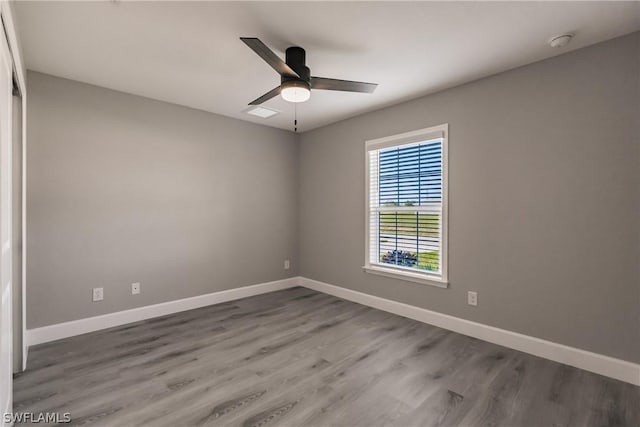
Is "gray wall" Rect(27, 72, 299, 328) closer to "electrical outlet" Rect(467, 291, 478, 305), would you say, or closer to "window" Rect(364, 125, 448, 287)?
"window" Rect(364, 125, 448, 287)

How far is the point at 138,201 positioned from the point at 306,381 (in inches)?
105

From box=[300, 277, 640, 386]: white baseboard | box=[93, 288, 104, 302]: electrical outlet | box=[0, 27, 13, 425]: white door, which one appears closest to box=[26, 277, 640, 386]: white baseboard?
box=[300, 277, 640, 386]: white baseboard

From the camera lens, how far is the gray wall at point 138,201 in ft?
9.52

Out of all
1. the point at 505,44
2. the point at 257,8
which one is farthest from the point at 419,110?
the point at 257,8

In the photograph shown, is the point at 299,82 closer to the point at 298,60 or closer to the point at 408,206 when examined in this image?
the point at 298,60

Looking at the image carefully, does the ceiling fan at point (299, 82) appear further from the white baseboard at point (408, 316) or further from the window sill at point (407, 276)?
the white baseboard at point (408, 316)

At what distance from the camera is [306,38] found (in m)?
2.29

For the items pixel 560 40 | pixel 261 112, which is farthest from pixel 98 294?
pixel 560 40

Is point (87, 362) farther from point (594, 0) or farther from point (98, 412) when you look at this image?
point (594, 0)

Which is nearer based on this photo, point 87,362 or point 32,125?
point 87,362

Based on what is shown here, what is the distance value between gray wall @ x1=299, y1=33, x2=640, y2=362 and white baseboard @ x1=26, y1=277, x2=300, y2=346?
2.14 metres

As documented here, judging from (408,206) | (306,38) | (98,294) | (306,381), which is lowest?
(306,381)

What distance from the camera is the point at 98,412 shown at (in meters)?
1.87

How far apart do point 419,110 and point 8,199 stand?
3517 millimetres
